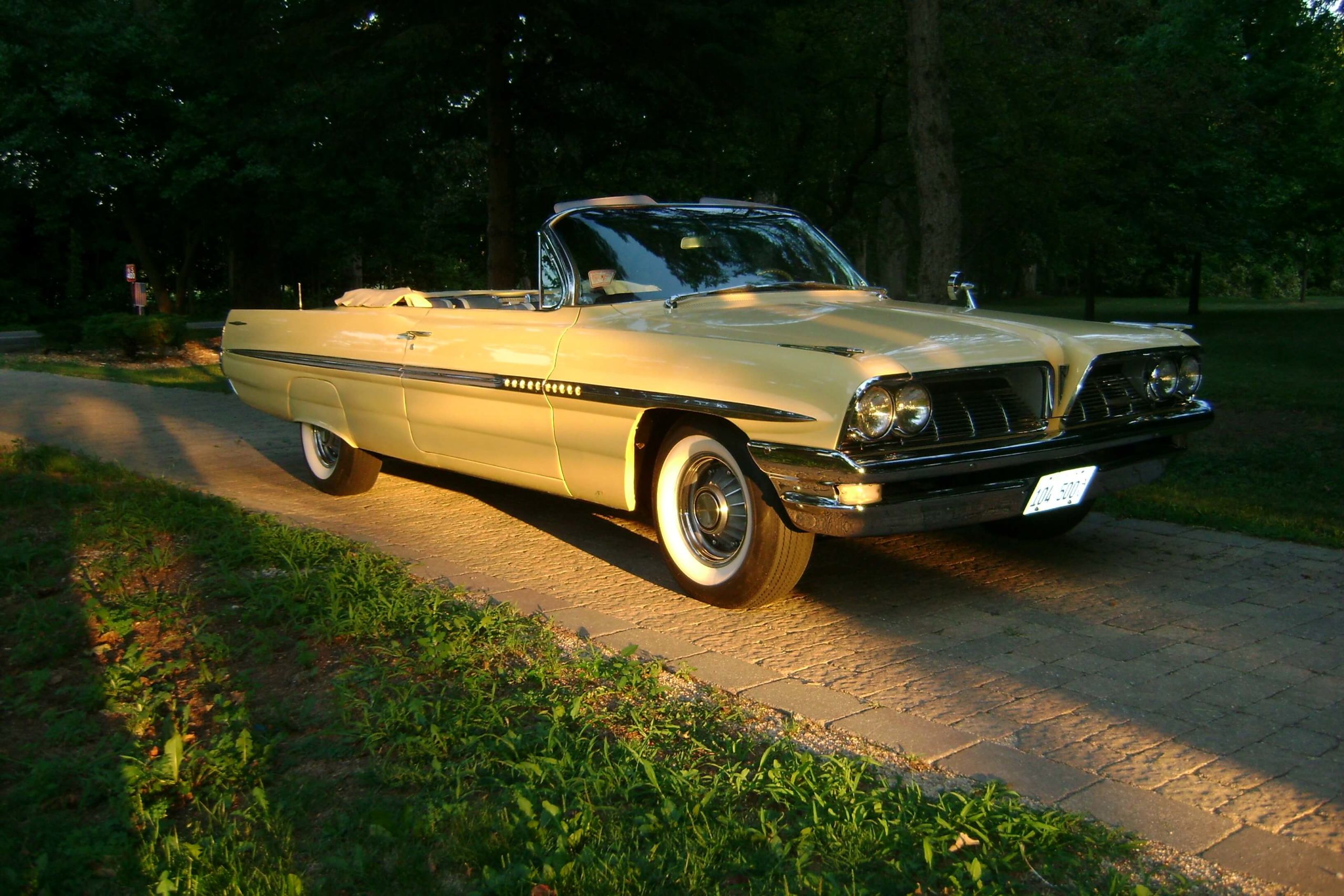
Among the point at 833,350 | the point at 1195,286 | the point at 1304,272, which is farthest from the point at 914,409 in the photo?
the point at 1304,272

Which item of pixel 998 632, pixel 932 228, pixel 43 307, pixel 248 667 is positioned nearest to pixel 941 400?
pixel 998 632

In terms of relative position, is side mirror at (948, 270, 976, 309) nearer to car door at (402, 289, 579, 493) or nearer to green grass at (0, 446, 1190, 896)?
car door at (402, 289, 579, 493)

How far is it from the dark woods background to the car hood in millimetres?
5280

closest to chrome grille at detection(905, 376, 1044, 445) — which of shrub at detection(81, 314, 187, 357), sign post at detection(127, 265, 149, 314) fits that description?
shrub at detection(81, 314, 187, 357)

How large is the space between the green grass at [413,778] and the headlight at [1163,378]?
2602mm

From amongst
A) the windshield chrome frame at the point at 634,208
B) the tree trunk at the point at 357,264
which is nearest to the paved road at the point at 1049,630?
the windshield chrome frame at the point at 634,208

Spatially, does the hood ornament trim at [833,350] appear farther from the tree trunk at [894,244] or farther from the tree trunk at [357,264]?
the tree trunk at [357,264]

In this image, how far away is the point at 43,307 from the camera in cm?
3722

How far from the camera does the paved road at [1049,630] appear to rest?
3.26 m

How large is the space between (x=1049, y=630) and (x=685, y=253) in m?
2.52

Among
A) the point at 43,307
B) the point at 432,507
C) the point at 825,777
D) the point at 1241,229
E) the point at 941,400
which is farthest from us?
the point at 43,307

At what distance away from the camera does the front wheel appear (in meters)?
4.59

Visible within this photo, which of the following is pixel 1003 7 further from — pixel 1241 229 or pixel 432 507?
pixel 1241 229

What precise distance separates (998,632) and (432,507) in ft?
12.6
